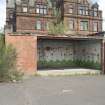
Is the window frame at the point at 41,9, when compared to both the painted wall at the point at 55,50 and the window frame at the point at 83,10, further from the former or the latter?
the painted wall at the point at 55,50

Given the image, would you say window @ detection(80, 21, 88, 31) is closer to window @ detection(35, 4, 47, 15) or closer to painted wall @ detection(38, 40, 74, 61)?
window @ detection(35, 4, 47, 15)

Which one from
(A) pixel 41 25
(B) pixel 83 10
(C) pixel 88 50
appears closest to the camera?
(C) pixel 88 50

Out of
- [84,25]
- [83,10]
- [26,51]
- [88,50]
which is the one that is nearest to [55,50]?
[88,50]

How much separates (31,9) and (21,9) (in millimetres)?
1888

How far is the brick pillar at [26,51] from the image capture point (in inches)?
828

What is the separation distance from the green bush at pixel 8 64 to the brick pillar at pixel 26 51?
3284 millimetres

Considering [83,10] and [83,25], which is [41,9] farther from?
[83,25]

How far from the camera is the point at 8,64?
17.2 metres

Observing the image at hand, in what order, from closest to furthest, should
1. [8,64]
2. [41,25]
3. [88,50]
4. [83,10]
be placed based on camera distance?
[8,64] → [88,50] → [41,25] → [83,10]

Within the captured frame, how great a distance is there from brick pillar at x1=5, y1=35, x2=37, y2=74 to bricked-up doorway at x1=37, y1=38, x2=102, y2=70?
6.60 meters

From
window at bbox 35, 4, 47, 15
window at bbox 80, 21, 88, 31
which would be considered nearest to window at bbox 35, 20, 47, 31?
window at bbox 35, 4, 47, 15

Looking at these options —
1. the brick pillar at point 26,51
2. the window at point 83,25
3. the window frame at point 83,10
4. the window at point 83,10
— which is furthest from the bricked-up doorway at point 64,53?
the window at point 83,10

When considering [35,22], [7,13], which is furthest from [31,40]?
[7,13]

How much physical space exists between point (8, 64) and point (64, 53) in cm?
1359
